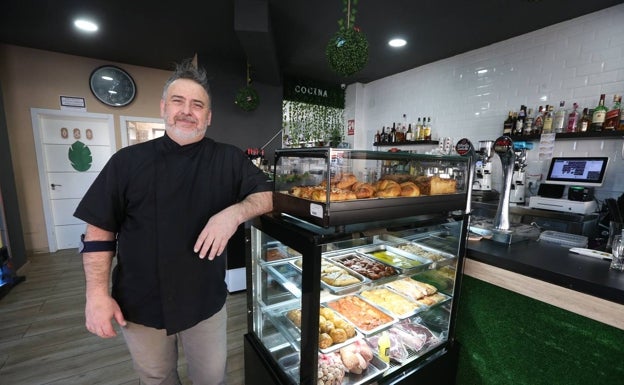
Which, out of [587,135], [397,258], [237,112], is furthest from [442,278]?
[237,112]

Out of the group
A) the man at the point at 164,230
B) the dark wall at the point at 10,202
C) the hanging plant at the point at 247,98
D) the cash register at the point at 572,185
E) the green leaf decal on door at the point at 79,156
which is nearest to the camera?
the man at the point at 164,230

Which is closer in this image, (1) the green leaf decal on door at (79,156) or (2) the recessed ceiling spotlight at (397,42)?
(2) the recessed ceiling spotlight at (397,42)

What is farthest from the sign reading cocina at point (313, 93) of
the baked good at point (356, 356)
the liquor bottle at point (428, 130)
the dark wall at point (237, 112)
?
the baked good at point (356, 356)

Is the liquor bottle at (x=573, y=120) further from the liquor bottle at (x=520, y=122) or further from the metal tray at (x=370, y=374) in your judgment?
the metal tray at (x=370, y=374)

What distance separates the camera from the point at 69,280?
3396mm

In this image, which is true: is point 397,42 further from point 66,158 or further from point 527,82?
point 66,158

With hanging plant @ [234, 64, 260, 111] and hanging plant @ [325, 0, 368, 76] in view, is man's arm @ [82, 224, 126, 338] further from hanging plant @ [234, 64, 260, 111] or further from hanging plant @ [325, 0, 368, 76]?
hanging plant @ [234, 64, 260, 111]

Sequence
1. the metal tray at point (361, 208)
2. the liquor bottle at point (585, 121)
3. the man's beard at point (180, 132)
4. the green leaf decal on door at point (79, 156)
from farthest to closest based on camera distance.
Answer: the green leaf decal on door at point (79, 156) → the liquor bottle at point (585, 121) → the man's beard at point (180, 132) → the metal tray at point (361, 208)

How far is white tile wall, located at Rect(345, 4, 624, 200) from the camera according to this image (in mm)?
2725

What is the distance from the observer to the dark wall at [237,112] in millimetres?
4086

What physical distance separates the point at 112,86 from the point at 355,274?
210 inches

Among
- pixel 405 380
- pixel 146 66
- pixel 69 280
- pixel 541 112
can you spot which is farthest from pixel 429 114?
pixel 69 280

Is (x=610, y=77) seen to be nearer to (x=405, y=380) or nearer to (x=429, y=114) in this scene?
(x=429, y=114)

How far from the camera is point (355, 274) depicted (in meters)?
1.39
